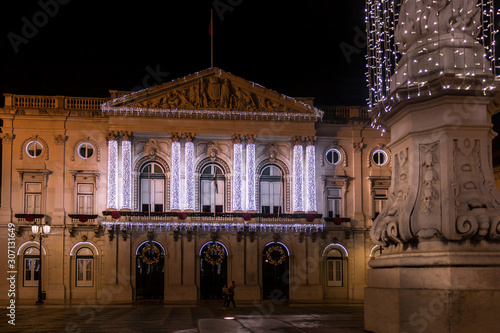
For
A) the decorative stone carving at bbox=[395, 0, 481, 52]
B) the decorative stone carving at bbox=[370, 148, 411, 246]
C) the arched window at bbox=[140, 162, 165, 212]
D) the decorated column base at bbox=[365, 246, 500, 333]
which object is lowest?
the decorated column base at bbox=[365, 246, 500, 333]

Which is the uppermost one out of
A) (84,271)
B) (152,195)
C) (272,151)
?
(272,151)

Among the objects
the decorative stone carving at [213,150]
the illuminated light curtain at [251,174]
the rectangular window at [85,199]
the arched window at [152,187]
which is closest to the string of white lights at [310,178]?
the illuminated light curtain at [251,174]

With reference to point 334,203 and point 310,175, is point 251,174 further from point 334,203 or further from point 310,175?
point 334,203

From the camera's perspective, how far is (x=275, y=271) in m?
42.4

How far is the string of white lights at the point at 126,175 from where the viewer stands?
40.9m

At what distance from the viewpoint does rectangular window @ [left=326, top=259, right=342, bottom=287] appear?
4325cm

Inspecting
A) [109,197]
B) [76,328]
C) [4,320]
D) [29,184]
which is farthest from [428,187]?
[29,184]

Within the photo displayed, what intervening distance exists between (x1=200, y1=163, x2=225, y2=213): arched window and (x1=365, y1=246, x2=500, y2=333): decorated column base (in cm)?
3231

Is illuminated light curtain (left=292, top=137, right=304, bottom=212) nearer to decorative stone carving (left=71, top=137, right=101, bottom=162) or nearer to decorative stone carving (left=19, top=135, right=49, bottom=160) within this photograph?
decorative stone carving (left=71, top=137, right=101, bottom=162)

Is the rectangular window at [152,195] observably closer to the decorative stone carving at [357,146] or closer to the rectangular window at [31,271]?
the rectangular window at [31,271]

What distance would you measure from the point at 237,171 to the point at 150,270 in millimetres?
8334

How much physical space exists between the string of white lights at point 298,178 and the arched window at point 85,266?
1342 cm

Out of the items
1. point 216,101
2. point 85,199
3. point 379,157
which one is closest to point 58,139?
point 85,199

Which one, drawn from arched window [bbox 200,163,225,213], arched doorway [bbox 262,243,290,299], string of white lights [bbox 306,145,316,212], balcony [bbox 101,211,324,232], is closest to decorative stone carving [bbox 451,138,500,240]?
balcony [bbox 101,211,324,232]
